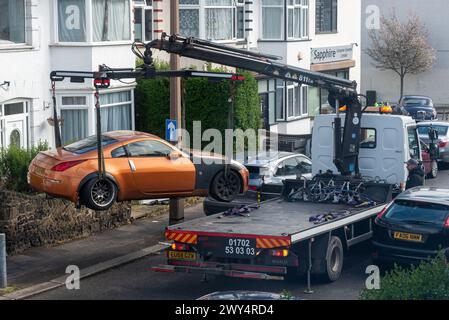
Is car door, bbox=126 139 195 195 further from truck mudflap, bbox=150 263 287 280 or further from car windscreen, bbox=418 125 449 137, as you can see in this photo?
car windscreen, bbox=418 125 449 137

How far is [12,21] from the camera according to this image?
69.5 feet

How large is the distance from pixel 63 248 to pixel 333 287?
5675mm

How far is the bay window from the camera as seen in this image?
22.0 meters

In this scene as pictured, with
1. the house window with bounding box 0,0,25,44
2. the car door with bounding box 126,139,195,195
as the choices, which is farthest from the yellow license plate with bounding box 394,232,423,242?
the house window with bounding box 0,0,25,44

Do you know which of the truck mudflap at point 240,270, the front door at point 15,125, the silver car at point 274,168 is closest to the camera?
the truck mudflap at point 240,270

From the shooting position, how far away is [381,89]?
50656mm

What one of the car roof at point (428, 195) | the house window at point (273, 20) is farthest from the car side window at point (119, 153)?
the house window at point (273, 20)

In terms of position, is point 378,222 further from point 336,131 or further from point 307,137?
point 307,137

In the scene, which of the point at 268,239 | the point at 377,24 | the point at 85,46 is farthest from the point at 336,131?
the point at 377,24

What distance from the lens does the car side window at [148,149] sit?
1591cm

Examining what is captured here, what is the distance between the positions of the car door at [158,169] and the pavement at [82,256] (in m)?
1.61

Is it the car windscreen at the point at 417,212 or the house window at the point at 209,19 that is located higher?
the house window at the point at 209,19

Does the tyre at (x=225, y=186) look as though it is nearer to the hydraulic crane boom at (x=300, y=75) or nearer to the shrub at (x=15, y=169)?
the hydraulic crane boom at (x=300, y=75)

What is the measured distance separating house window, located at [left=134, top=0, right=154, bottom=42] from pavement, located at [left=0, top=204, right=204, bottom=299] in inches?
306
